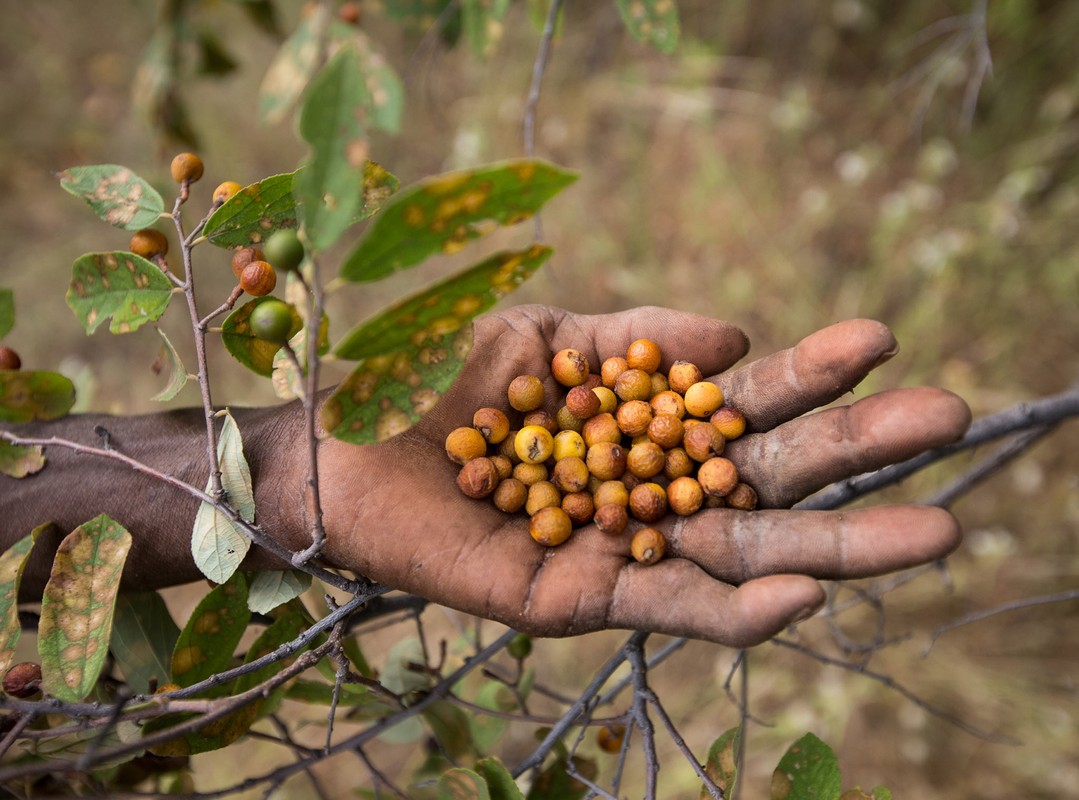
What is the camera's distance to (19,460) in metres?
1.67

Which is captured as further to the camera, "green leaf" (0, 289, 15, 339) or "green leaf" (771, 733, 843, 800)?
"green leaf" (0, 289, 15, 339)

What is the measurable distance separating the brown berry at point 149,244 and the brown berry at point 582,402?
981 mm

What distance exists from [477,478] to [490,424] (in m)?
0.16

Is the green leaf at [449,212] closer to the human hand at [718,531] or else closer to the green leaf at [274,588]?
the human hand at [718,531]

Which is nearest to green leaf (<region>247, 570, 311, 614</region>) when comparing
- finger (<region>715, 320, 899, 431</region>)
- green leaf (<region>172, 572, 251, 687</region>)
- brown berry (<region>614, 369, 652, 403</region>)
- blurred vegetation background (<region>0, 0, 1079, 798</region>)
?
green leaf (<region>172, 572, 251, 687</region>)

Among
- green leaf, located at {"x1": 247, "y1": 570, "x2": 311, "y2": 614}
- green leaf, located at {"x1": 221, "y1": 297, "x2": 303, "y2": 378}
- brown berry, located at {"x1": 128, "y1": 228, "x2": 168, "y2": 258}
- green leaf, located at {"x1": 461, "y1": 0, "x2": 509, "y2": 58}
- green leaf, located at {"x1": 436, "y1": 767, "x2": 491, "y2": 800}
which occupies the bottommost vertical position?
green leaf, located at {"x1": 436, "y1": 767, "x2": 491, "y2": 800}

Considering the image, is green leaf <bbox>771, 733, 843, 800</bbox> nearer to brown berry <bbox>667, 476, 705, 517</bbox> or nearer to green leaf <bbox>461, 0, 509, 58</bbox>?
brown berry <bbox>667, 476, 705, 517</bbox>

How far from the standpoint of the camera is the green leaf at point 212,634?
145cm

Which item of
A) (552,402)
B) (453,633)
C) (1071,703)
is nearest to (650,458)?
(552,402)

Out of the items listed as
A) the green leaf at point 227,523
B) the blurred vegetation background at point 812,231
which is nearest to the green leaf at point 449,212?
the green leaf at point 227,523

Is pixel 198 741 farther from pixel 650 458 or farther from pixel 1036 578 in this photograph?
pixel 1036 578

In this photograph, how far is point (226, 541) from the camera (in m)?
1.44

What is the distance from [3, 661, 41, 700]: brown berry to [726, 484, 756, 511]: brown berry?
1401 millimetres

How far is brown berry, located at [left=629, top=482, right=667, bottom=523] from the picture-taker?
1625 millimetres
